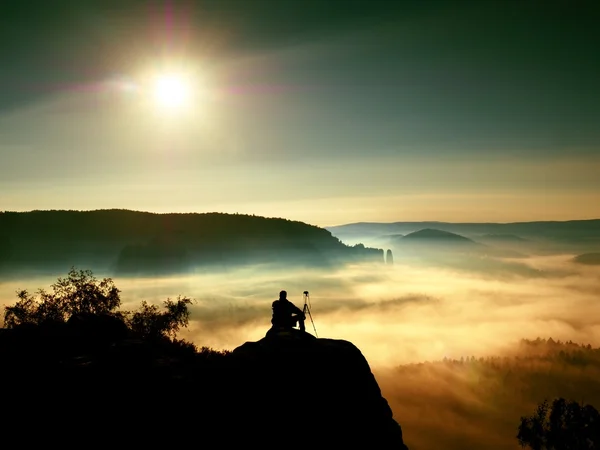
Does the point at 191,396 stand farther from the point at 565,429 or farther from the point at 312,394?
the point at 565,429

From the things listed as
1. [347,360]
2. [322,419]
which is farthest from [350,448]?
[347,360]

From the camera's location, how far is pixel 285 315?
28.8 meters

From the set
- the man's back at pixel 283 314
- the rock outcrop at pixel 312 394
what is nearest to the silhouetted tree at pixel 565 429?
the rock outcrop at pixel 312 394

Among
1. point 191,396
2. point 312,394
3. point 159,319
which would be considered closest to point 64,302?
point 159,319

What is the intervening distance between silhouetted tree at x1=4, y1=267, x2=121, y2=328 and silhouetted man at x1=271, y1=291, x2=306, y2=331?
3719 cm

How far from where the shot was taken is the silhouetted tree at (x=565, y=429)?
5269 centimetres

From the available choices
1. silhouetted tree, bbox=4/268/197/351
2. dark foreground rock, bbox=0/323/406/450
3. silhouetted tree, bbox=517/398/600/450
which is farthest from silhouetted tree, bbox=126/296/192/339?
silhouetted tree, bbox=517/398/600/450

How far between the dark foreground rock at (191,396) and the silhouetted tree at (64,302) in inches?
1275

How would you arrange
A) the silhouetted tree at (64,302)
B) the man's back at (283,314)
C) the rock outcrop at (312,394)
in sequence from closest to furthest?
the rock outcrop at (312,394) → the man's back at (283,314) → the silhouetted tree at (64,302)

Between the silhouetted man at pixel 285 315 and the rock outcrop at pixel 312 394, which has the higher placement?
the silhouetted man at pixel 285 315

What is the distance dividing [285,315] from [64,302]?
4253 centimetres

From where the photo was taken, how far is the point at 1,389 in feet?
62.7

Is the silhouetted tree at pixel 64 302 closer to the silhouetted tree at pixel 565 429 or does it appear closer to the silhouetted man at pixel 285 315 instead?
the silhouetted man at pixel 285 315

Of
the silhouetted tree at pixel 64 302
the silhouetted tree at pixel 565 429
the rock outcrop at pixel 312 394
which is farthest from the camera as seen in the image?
the silhouetted tree at pixel 64 302
